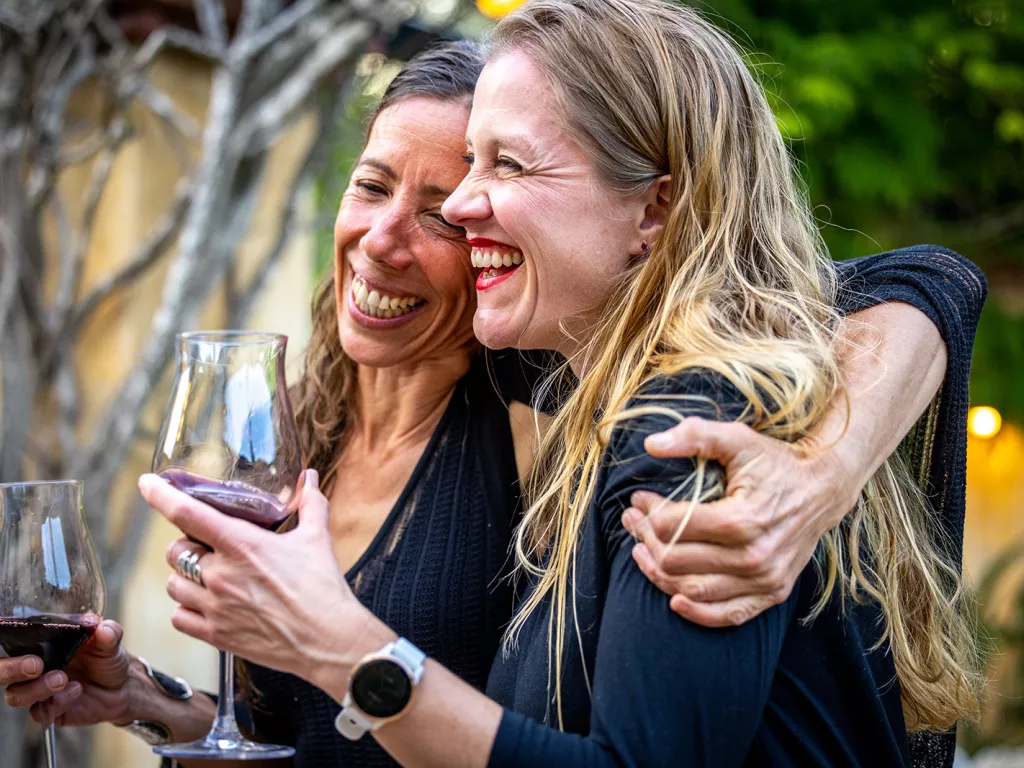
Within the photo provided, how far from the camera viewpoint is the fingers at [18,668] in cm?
190

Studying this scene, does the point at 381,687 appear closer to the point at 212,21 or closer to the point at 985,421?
the point at 212,21

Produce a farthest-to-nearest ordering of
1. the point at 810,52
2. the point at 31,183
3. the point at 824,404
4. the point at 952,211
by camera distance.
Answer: the point at 952,211
the point at 810,52
the point at 31,183
the point at 824,404

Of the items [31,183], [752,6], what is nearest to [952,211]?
[752,6]

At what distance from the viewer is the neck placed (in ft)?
8.30

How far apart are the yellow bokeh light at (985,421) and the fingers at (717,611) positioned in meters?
7.09

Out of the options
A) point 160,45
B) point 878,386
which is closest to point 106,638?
point 878,386

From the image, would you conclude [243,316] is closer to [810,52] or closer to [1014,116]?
[810,52]

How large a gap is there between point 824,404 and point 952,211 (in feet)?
26.0

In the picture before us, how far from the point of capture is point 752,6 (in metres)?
7.06

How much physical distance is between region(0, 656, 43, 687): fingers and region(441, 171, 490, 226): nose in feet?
3.18

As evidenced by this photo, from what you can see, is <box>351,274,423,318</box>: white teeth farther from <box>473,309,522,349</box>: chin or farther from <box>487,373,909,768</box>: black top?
<box>487,373,909,768</box>: black top

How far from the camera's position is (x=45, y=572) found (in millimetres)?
1849

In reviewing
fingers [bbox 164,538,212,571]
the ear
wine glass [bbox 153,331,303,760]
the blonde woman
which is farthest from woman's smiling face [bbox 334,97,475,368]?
fingers [bbox 164,538,212,571]

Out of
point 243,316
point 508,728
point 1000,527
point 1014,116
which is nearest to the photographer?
point 508,728
